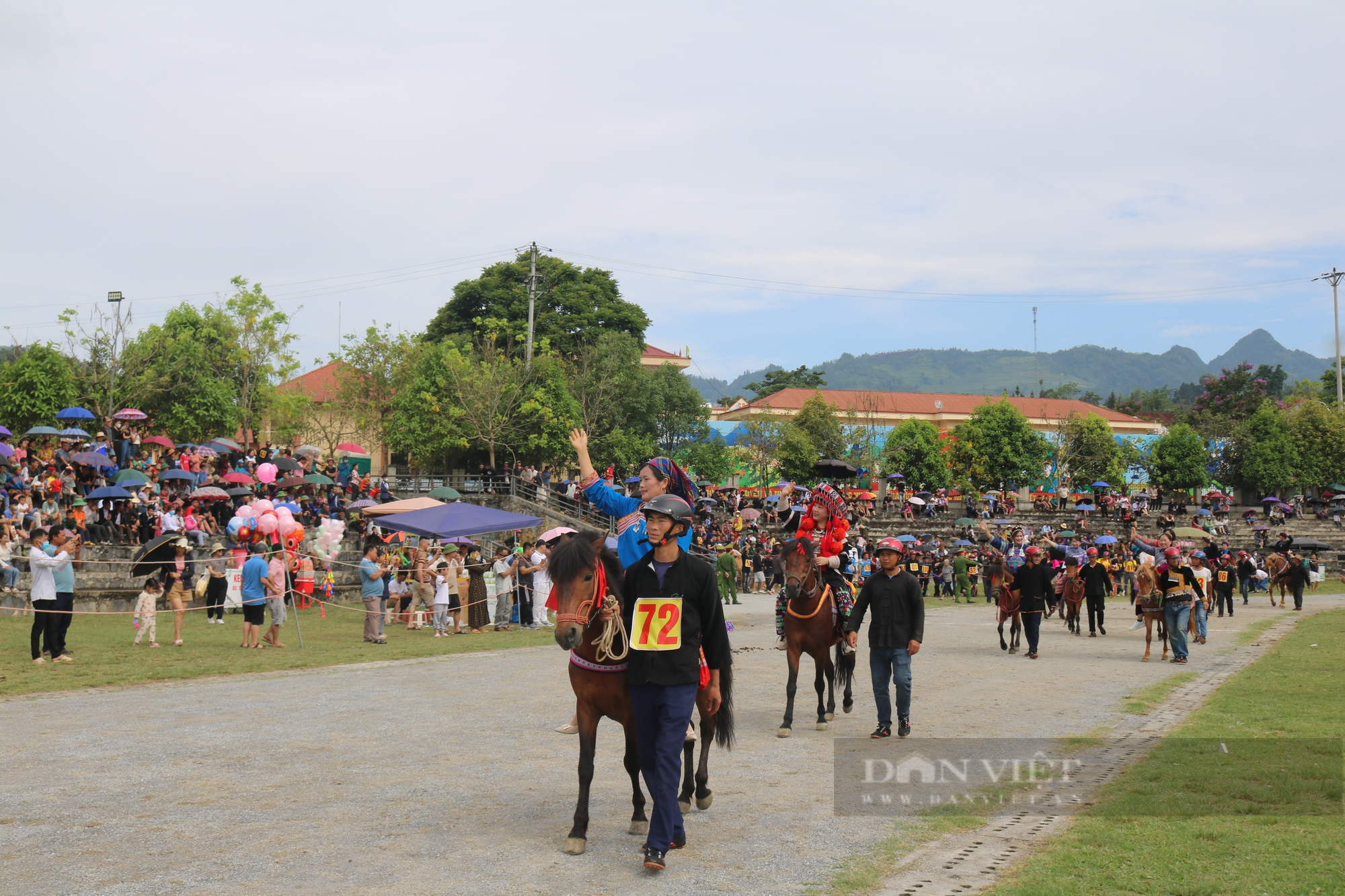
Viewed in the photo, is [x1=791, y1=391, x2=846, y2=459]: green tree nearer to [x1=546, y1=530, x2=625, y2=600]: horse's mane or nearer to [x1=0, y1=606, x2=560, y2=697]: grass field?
[x1=0, y1=606, x2=560, y2=697]: grass field

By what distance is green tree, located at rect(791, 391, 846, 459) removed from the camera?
62.1 metres

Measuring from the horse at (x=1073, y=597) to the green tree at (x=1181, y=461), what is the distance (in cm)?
5224

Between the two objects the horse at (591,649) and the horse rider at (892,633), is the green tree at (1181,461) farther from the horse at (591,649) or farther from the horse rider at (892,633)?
the horse at (591,649)

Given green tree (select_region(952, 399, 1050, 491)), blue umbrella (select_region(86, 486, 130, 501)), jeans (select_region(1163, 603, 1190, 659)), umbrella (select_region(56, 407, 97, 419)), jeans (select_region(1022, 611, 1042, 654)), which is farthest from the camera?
green tree (select_region(952, 399, 1050, 491))

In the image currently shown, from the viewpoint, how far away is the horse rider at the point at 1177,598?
54.5 ft

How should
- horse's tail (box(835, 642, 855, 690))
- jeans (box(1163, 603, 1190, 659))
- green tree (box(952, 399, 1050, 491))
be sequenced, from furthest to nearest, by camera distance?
green tree (box(952, 399, 1050, 491)), jeans (box(1163, 603, 1190, 659)), horse's tail (box(835, 642, 855, 690))

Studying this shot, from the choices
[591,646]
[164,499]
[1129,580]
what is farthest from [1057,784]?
[1129,580]

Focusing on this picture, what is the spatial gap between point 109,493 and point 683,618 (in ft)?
73.2

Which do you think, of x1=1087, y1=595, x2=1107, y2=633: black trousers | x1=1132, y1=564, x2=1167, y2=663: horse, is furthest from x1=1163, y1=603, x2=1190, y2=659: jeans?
x1=1087, y1=595, x2=1107, y2=633: black trousers

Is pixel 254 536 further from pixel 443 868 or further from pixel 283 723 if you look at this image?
Answer: pixel 443 868

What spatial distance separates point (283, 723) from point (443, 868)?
532cm

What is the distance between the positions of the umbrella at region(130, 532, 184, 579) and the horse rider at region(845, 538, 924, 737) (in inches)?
547

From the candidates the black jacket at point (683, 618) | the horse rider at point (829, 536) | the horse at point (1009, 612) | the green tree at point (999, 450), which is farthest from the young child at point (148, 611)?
the green tree at point (999, 450)

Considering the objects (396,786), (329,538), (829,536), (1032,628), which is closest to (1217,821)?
(829,536)
